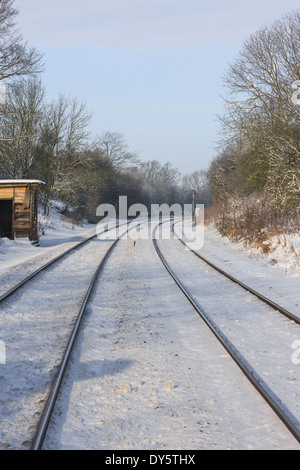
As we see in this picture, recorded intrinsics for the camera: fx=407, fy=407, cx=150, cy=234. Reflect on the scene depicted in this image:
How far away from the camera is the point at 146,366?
5117 mm

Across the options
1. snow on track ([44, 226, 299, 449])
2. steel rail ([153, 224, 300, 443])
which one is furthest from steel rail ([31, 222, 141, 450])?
steel rail ([153, 224, 300, 443])

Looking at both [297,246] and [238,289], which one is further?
[297,246]

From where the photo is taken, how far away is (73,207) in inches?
1528

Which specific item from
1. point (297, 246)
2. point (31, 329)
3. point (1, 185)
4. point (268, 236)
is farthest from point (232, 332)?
point (1, 185)

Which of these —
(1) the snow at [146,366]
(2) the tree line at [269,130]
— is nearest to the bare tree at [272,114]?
(2) the tree line at [269,130]

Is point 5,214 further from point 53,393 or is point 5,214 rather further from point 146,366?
point 53,393

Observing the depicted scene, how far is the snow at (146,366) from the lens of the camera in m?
3.62

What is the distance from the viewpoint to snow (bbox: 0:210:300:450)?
11.9 feet

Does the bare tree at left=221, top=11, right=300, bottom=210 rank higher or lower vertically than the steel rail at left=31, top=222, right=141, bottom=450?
higher

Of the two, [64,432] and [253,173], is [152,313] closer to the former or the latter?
[64,432]

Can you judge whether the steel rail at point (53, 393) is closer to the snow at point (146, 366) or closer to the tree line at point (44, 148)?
the snow at point (146, 366)

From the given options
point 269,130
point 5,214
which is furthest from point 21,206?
point 269,130

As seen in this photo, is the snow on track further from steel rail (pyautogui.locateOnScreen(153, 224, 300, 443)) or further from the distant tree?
the distant tree

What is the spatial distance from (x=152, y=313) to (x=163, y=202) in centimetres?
7524
